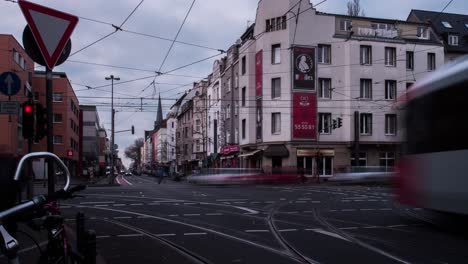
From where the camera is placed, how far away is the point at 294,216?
576 inches

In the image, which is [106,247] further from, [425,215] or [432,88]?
[425,215]

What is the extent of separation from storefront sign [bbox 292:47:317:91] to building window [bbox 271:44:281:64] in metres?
1.39

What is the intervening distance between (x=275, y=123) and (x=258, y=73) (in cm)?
492

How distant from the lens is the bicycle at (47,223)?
3.51 metres

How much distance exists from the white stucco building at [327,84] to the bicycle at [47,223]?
4072cm

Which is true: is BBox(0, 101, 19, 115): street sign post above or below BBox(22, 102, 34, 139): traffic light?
above

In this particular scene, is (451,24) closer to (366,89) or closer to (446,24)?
(446,24)

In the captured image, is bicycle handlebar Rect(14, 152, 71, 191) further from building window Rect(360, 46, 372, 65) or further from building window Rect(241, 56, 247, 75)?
building window Rect(241, 56, 247, 75)

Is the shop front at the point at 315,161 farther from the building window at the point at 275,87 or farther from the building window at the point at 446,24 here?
the building window at the point at 446,24

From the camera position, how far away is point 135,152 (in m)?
187

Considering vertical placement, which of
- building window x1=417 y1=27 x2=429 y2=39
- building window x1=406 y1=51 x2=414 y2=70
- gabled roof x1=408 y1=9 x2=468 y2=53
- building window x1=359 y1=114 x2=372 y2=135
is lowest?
building window x1=359 y1=114 x2=372 y2=135

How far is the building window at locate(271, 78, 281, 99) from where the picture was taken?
151ft

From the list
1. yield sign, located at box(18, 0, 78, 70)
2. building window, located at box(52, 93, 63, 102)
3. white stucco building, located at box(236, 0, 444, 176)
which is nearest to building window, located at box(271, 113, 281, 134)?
white stucco building, located at box(236, 0, 444, 176)

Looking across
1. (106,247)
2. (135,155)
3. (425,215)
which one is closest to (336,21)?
(425,215)
